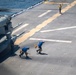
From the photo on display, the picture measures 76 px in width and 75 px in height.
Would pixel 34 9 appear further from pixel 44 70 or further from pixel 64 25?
pixel 44 70

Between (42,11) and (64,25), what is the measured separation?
1130 cm

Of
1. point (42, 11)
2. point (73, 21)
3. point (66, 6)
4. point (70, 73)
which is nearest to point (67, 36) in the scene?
point (73, 21)

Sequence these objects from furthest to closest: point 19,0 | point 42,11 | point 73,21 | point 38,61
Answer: point 19,0
point 42,11
point 73,21
point 38,61

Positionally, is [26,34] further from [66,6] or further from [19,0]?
[19,0]

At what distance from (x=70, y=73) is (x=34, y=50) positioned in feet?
24.3

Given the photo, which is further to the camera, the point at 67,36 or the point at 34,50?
the point at 67,36

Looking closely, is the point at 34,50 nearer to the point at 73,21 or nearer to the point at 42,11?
the point at 73,21

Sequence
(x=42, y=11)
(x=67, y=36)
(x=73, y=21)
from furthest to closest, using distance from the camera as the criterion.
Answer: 1. (x=42, y=11)
2. (x=73, y=21)
3. (x=67, y=36)

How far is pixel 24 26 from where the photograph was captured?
3869cm

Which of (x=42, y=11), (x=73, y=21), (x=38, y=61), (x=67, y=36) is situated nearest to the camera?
(x=38, y=61)

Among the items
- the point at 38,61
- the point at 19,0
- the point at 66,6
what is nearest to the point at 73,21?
the point at 66,6

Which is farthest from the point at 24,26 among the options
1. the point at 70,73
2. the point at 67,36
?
the point at 70,73

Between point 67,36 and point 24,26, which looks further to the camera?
point 24,26

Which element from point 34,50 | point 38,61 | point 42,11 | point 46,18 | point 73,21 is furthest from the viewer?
point 42,11
